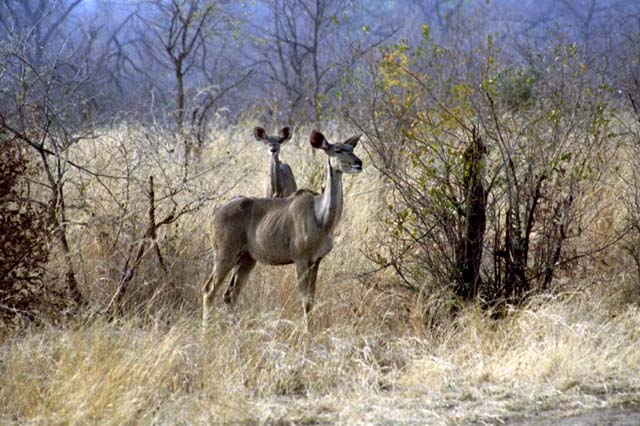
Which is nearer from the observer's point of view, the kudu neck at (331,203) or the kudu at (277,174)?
the kudu neck at (331,203)

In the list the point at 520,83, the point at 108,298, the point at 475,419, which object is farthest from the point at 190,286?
the point at 520,83

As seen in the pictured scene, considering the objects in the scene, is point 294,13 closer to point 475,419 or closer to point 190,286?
point 190,286

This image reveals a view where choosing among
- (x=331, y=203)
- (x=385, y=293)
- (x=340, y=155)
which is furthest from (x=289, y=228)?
(x=385, y=293)

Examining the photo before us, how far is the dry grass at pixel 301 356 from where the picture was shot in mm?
6023

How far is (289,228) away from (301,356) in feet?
4.56

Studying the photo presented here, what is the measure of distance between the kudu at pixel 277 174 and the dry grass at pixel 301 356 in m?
2.01

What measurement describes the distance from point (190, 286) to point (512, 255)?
279 cm

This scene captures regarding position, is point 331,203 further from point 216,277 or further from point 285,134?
point 285,134

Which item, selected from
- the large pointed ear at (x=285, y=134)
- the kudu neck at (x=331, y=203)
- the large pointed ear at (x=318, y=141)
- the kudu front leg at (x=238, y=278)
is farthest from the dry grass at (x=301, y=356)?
the large pointed ear at (x=285, y=134)

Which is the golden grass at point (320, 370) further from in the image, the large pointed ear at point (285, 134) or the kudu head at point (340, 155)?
the large pointed ear at point (285, 134)

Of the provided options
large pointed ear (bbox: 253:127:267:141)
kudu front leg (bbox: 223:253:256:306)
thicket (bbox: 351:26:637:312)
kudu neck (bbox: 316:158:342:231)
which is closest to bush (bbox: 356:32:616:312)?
thicket (bbox: 351:26:637:312)

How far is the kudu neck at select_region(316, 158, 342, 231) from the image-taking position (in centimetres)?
792

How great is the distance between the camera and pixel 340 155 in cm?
793

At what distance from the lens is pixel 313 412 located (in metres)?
6.08
